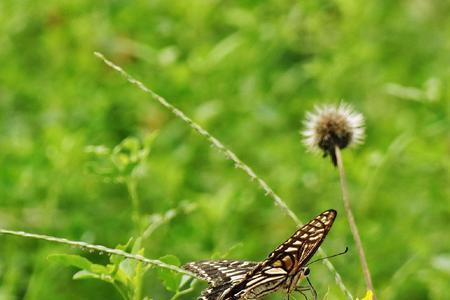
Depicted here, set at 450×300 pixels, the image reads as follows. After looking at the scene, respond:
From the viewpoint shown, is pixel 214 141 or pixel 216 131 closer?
pixel 214 141

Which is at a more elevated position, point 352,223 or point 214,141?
point 214,141

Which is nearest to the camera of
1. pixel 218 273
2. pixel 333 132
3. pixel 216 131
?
pixel 218 273

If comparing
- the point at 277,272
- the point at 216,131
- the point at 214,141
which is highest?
the point at 216,131

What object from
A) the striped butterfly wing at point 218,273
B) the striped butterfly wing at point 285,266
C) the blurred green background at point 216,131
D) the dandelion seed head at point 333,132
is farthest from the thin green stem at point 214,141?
the blurred green background at point 216,131

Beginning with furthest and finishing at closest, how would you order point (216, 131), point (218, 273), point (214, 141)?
point (216, 131), point (218, 273), point (214, 141)

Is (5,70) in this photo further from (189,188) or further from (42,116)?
(189,188)

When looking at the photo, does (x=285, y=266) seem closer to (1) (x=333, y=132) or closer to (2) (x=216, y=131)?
Result: (1) (x=333, y=132)

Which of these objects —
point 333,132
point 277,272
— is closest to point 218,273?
point 277,272
